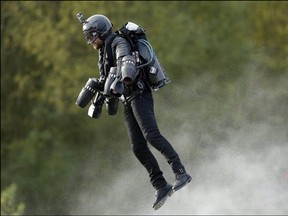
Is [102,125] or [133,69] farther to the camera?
[102,125]

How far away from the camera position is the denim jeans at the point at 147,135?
12.2m

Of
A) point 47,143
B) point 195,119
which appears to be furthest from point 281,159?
point 47,143

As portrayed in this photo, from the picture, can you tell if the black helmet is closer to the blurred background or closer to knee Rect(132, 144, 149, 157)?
knee Rect(132, 144, 149, 157)

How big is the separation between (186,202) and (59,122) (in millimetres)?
17567

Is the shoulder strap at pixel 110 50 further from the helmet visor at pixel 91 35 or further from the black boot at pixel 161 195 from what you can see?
the black boot at pixel 161 195

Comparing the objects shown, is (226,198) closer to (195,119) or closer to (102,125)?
(195,119)

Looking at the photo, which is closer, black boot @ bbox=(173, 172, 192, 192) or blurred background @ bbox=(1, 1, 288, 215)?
black boot @ bbox=(173, 172, 192, 192)

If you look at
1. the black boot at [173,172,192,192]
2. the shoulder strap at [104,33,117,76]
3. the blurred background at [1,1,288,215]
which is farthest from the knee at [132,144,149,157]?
the blurred background at [1,1,288,215]

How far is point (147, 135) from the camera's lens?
39.8 ft

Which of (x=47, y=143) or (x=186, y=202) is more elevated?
(x=47, y=143)

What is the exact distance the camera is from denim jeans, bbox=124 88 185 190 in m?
12.2

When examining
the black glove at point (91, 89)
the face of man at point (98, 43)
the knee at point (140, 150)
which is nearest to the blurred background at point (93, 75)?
the knee at point (140, 150)

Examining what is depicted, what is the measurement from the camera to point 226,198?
18.1 m

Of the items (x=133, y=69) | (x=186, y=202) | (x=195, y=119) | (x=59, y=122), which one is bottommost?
(x=133, y=69)
